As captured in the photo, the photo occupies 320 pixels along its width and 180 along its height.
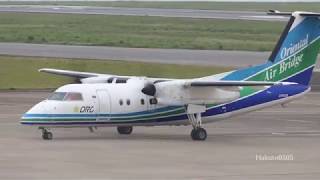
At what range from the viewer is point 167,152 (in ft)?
86.4

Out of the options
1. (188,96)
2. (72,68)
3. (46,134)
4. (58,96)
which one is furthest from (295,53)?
(72,68)

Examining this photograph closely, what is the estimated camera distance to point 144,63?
200 ft

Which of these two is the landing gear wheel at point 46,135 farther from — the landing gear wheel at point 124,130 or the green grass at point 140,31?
the green grass at point 140,31

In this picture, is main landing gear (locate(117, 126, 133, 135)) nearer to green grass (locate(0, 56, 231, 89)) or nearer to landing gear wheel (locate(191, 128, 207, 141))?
landing gear wheel (locate(191, 128, 207, 141))

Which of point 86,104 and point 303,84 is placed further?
point 303,84

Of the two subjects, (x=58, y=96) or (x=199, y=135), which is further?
(x=199, y=135)

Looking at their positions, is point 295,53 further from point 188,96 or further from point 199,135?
point 199,135

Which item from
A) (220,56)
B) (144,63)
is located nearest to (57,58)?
(144,63)

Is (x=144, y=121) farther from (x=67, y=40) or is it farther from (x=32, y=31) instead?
(x=32, y=31)

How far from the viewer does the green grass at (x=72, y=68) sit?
55.5 m

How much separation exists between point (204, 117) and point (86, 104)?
4.69 m

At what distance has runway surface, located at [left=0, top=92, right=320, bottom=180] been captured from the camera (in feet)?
70.8

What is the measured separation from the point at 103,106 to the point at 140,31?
2986 inches

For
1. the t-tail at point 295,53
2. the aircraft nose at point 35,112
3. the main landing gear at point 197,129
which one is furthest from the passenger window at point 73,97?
the t-tail at point 295,53
